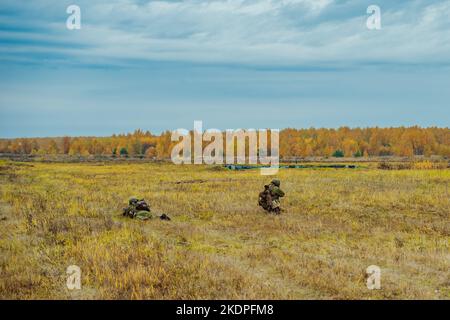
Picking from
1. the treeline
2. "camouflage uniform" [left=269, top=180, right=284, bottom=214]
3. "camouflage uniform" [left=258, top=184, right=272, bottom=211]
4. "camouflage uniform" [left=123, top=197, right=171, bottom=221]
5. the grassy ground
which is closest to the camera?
the grassy ground

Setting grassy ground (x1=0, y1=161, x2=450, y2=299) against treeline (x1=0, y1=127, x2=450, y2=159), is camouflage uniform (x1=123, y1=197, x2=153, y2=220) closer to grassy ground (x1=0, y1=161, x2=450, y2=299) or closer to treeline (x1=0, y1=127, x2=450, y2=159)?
grassy ground (x1=0, y1=161, x2=450, y2=299)

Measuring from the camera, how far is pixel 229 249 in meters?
14.2

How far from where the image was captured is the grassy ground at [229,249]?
32.6ft

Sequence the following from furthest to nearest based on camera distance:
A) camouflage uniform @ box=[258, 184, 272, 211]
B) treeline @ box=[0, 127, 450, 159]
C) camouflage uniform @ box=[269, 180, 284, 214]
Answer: treeline @ box=[0, 127, 450, 159], camouflage uniform @ box=[258, 184, 272, 211], camouflage uniform @ box=[269, 180, 284, 214]

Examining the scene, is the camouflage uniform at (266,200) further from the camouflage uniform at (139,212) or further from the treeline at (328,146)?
the treeline at (328,146)

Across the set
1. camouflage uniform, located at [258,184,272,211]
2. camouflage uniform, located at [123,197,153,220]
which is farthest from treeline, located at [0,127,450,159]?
camouflage uniform, located at [123,197,153,220]

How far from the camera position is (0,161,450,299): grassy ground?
9.92 m

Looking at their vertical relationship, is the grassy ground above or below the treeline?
below

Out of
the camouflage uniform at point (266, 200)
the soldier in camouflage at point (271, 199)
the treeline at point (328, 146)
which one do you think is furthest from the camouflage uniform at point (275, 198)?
the treeline at point (328, 146)

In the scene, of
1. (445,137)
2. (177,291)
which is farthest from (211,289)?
(445,137)

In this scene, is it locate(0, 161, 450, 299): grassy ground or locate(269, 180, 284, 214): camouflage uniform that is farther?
locate(269, 180, 284, 214): camouflage uniform

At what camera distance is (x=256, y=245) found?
583 inches
